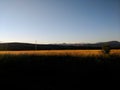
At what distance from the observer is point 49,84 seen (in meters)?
8.15

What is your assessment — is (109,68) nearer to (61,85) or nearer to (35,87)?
(61,85)

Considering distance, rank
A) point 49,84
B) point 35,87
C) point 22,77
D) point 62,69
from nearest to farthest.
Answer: point 35,87 < point 49,84 < point 22,77 < point 62,69

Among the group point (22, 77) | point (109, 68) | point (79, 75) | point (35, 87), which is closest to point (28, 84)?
point (35, 87)

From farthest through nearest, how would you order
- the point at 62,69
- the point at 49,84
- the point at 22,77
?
the point at 62,69, the point at 22,77, the point at 49,84

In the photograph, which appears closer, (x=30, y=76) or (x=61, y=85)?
(x=61, y=85)

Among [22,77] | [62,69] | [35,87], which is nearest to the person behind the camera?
[35,87]

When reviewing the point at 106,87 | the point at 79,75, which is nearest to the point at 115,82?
the point at 106,87

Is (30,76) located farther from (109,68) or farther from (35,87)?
(109,68)

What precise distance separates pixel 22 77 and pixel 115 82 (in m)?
4.25

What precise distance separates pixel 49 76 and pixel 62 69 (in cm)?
151

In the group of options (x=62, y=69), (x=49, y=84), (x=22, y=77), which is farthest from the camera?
(x=62, y=69)

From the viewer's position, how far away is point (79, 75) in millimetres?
9648

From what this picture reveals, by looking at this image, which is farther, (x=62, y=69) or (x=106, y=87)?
(x=62, y=69)

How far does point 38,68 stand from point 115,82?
442 cm
